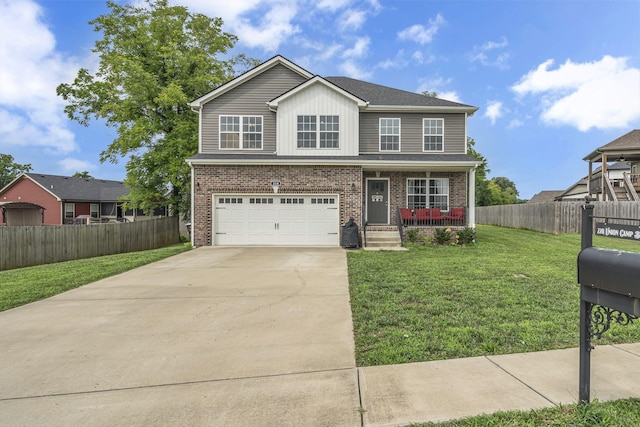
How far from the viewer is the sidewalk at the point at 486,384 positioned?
2689mm

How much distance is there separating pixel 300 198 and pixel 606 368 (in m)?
11.6

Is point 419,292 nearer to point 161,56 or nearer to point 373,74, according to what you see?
point 161,56

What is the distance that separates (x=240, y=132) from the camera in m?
15.2

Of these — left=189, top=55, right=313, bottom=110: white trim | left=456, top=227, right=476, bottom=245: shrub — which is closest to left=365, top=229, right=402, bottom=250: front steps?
left=456, top=227, right=476, bottom=245: shrub

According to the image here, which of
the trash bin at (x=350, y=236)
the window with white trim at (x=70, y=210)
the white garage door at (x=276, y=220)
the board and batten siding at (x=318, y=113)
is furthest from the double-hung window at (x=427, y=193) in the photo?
the window with white trim at (x=70, y=210)

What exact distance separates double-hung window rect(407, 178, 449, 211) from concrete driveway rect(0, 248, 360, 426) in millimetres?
8884

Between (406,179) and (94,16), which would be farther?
(94,16)

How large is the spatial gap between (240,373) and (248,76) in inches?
564

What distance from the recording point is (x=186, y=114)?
1991cm

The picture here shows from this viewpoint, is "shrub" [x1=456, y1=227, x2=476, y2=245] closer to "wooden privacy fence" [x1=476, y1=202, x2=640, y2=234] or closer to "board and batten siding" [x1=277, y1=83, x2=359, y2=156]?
"board and batten siding" [x1=277, y1=83, x2=359, y2=156]

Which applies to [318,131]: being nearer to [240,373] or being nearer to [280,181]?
[280,181]

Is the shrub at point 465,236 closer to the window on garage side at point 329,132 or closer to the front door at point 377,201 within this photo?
the front door at point 377,201

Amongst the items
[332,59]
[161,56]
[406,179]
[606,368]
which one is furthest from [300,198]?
[332,59]

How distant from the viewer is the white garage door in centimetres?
1408
